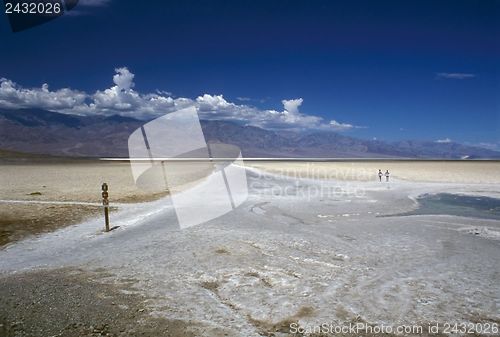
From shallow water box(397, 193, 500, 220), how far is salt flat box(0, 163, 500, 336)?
1813 mm

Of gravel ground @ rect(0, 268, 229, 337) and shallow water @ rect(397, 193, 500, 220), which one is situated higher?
gravel ground @ rect(0, 268, 229, 337)

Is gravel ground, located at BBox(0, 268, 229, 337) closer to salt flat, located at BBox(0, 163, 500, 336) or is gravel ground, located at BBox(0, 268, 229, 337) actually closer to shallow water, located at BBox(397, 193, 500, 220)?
salt flat, located at BBox(0, 163, 500, 336)

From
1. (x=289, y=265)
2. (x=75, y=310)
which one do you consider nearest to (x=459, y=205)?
(x=289, y=265)

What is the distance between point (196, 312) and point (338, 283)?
2821 mm

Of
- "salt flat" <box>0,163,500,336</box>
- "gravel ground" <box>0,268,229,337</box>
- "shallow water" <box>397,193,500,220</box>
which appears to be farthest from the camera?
"shallow water" <box>397,193,500,220</box>

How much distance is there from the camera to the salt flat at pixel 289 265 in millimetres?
5965

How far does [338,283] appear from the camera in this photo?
7203 millimetres

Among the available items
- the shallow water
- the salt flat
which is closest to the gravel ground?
the salt flat

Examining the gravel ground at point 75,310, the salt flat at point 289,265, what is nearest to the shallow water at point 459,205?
the salt flat at point 289,265

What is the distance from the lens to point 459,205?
736 inches

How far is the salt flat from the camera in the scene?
5.96 metres

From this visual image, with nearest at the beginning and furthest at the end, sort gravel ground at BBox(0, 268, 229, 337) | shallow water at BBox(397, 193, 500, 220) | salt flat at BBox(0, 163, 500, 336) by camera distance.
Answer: gravel ground at BBox(0, 268, 229, 337)
salt flat at BBox(0, 163, 500, 336)
shallow water at BBox(397, 193, 500, 220)

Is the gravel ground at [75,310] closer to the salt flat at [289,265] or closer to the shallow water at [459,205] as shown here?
the salt flat at [289,265]

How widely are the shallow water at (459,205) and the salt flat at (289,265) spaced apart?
181 cm
